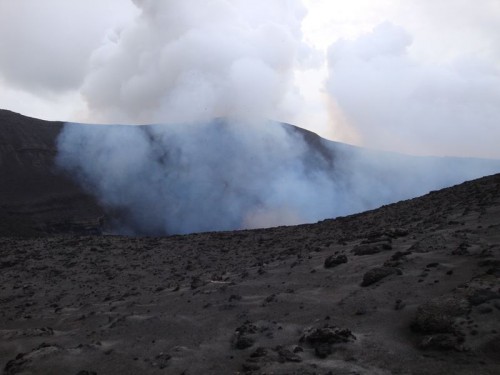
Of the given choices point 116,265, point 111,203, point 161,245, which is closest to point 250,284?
point 116,265

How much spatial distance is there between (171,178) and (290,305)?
29.4m

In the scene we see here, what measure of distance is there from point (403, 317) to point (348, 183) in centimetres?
3505

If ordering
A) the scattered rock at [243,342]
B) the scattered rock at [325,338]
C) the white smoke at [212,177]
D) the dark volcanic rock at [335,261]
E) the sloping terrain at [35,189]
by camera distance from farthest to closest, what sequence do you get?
the white smoke at [212,177] → the sloping terrain at [35,189] → the dark volcanic rock at [335,261] → the scattered rock at [243,342] → the scattered rock at [325,338]

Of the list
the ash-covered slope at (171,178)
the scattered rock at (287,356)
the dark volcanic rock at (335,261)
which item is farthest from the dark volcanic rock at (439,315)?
the ash-covered slope at (171,178)

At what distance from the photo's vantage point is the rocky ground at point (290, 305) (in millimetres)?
6441

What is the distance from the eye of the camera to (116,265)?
617 inches

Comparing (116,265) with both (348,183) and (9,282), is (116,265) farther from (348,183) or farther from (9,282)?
(348,183)

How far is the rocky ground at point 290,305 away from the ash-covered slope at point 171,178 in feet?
61.7

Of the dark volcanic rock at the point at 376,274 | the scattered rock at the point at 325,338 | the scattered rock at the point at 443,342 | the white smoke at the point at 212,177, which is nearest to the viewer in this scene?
the scattered rock at the point at 443,342

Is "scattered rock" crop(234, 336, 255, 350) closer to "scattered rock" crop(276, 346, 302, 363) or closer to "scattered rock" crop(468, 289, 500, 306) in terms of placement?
"scattered rock" crop(276, 346, 302, 363)

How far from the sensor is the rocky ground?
6441 millimetres

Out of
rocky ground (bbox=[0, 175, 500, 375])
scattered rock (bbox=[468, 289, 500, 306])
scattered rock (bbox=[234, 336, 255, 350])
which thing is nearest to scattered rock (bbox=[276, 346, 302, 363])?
rocky ground (bbox=[0, 175, 500, 375])

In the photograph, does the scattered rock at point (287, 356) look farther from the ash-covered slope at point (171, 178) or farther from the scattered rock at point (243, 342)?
the ash-covered slope at point (171, 178)

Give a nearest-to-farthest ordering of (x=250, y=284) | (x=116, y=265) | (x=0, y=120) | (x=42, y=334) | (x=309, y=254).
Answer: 1. (x=42, y=334)
2. (x=250, y=284)
3. (x=309, y=254)
4. (x=116, y=265)
5. (x=0, y=120)
